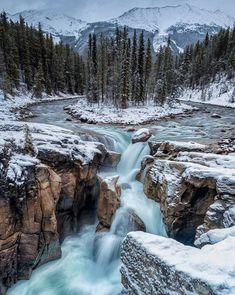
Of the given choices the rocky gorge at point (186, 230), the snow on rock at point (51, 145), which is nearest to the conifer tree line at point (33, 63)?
the snow on rock at point (51, 145)

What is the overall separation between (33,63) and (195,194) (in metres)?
51.8

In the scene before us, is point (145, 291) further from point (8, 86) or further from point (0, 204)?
point (8, 86)

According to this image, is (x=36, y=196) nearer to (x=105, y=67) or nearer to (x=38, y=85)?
(x=105, y=67)

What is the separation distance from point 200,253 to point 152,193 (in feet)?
25.7

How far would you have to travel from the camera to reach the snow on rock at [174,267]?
4.56 metres

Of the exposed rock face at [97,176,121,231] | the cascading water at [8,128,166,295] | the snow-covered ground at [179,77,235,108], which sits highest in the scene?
the snow-covered ground at [179,77,235,108]

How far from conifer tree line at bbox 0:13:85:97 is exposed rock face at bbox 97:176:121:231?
2884cm

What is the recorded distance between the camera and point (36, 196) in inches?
408

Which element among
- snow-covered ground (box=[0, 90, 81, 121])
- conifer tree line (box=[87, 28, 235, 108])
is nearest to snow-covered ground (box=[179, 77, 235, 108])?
conifer tree line (box=[87, 28, 235, 108])

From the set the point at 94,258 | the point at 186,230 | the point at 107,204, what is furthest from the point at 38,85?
the point at 186,230

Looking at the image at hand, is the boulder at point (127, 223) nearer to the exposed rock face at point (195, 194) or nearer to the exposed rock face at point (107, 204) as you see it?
the exposed rock face at point (107, 204)

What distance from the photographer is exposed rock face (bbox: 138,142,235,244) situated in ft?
30.7

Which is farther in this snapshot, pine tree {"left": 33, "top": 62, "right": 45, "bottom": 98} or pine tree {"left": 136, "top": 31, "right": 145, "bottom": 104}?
pine tree {"left": 33, "top": 62, "right": 45, "bottom": 98}

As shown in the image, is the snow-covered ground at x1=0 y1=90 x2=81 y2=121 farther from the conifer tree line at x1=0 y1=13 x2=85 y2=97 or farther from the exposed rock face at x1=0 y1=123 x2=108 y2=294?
the exposed rock face at x1=0 y1=123 x2=108 y2=294
